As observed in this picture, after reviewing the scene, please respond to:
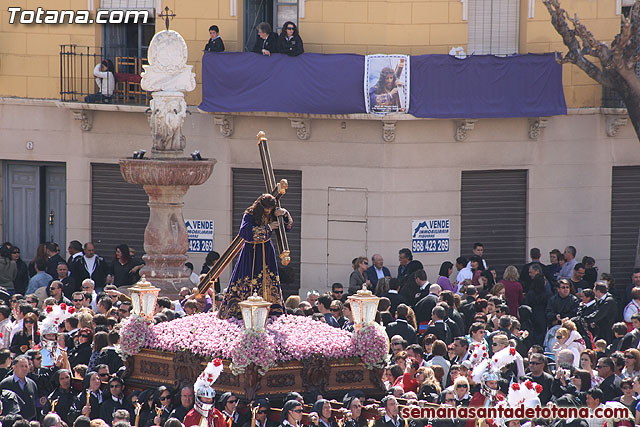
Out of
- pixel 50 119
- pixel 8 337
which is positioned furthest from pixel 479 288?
pixel 50 119

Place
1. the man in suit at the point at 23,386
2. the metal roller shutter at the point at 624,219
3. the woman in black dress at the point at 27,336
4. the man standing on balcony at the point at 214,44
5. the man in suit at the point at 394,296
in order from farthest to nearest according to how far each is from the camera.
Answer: the metal roller shutter at the point at 624,219
the man standing on balcony at the point at 214,44
the man in suit at the point at 394,296
the woman in black dress at the point at 27,336
the man in suit at the point at 23,386

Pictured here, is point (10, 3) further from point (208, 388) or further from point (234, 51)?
point (208, 388)

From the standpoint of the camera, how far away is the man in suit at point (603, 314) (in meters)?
19.1

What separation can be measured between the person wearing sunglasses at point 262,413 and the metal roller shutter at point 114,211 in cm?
1052

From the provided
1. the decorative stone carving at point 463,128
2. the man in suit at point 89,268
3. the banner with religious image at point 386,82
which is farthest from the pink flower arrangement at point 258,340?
the decorative stone carving at point 463,128

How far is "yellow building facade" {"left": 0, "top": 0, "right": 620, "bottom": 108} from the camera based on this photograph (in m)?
24.0

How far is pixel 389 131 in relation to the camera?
78.1ft

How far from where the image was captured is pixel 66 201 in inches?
1017

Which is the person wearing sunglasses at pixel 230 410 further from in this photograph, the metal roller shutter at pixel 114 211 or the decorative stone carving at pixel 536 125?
the decorative stone carving at pixel 536 125

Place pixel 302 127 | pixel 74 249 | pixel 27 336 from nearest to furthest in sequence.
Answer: pixel 27 336, pixel 74 249, pixel 302 127

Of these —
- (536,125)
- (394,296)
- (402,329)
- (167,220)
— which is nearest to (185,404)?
(402,329)

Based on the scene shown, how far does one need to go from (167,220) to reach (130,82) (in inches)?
184

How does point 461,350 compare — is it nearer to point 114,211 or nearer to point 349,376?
point 349,376

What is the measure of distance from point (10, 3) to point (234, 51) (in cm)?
491
